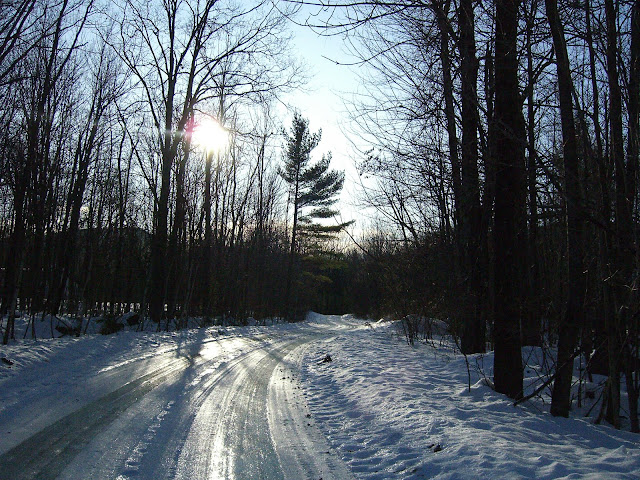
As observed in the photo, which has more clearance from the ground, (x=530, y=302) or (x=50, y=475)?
(x=530, y=302)

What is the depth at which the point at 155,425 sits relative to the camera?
465 cm

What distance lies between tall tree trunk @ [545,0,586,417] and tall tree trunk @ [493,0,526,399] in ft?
2.09

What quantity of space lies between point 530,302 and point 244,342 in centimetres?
901

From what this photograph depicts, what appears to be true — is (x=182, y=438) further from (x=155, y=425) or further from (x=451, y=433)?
(x=451, y=433)

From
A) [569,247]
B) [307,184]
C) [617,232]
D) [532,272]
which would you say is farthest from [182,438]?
[307,184]

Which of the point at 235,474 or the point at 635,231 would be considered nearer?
the point at 235,474

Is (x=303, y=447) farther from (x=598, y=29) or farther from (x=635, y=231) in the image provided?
(x=598, y=29)

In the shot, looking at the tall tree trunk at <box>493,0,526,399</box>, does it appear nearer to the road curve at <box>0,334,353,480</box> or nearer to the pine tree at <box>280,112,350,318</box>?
the road curve at <box>0,334,353,480</box>

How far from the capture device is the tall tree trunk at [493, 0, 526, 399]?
20.0 ft

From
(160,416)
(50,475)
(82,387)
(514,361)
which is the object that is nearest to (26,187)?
(82,387)

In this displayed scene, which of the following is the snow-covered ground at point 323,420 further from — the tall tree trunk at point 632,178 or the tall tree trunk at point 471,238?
the tall tree trunk at point 471,238

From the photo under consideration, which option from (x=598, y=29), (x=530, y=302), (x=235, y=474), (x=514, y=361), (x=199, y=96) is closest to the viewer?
(x=235, y=474)

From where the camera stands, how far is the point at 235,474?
11.7 ft

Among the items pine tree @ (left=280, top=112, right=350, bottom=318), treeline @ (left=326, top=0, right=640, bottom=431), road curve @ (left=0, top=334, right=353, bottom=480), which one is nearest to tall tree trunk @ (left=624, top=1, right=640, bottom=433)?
treeline @ (left=326, top=0, right=640, bottom=431)
